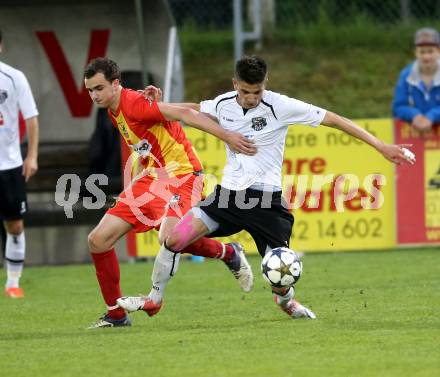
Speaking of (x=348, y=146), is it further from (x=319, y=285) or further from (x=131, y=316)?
(x=131, y=316)

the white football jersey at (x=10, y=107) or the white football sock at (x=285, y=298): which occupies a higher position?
the white football jersey at (x=10, y=107)

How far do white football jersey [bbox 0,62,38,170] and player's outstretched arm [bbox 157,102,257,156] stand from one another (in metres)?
2.76

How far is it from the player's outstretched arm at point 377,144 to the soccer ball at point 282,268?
872mm

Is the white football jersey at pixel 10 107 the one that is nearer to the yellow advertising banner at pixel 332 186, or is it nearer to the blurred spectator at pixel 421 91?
the yellow advertising banner at pixel 332 186

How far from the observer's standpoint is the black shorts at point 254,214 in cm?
770

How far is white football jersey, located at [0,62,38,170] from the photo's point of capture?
10.2 meters

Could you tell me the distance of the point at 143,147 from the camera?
8.10 meters

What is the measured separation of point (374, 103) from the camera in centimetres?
1526

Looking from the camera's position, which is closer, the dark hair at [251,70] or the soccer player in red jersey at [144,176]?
the dark hair at [251,70]

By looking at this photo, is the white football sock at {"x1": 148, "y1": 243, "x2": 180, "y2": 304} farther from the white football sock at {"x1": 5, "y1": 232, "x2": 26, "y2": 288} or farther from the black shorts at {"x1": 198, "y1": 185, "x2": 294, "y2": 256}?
the white football sock at {"x1": 5, "y1": 232, "x2": 26, "y2": 288}

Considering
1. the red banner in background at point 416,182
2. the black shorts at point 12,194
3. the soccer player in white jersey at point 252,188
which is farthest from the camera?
the red banner in background at point 416,182

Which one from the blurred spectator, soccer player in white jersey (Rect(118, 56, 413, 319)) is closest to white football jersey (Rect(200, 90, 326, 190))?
soccer player in white jersey (Rect(118, 56, 413, 319))

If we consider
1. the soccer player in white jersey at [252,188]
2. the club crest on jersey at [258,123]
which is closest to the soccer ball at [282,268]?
the soccer player in white jersey at [252,188]

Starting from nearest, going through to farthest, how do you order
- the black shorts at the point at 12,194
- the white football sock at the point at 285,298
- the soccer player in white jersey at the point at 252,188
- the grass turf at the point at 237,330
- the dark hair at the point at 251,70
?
the grass turf at the point at 237,330
the dark hair at the point at 251,70
the soccer player in white jersey at the point at 252,188
the white football sock at the point at 285,298
the black shorts at the point at 12,194
